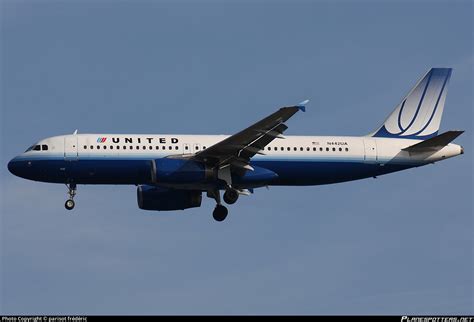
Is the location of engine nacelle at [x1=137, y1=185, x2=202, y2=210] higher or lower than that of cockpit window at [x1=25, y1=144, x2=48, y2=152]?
lower

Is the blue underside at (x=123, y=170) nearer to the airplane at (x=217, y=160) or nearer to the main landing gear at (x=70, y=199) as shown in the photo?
the airplane at (x=217, y=160)

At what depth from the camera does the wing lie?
184 feet

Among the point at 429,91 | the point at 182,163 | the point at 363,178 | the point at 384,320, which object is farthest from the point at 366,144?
the point at 384,320

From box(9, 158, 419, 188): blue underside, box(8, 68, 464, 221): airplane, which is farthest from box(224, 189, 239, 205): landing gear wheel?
box(9, 158, 419, 188): blue underside

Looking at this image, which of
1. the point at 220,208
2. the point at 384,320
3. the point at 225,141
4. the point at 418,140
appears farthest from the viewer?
the point at 418,140

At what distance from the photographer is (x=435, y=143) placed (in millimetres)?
62219

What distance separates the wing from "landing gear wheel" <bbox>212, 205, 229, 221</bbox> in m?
3.30

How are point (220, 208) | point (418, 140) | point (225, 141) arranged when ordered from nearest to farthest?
point (225, 141)
point (220, 208)
point (418, 140)

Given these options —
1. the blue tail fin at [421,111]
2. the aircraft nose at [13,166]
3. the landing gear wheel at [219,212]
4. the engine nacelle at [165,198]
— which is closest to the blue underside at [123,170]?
the aircraft nose at [13,166]

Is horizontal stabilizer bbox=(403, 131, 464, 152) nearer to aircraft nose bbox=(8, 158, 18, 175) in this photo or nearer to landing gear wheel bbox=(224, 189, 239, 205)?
landing gear wheel bbox=(224, 189, 239, 205)

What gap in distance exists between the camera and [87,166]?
193 feet

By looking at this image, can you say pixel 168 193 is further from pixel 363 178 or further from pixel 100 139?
pixel 363 178

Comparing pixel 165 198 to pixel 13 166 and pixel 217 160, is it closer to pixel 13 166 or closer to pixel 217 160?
pixel 217 160

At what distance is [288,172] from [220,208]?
4.16 meters
